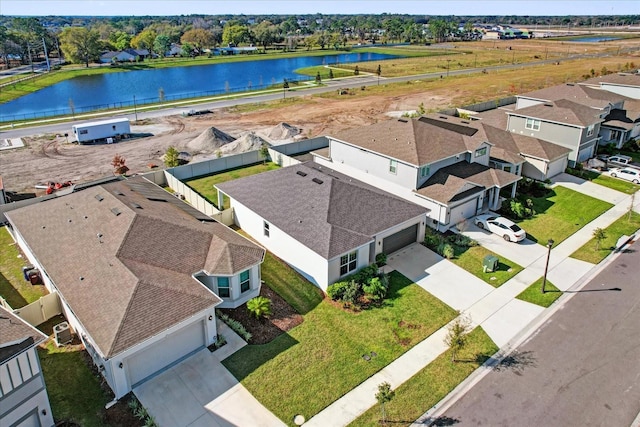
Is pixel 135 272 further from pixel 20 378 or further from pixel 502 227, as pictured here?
pixel 502 227

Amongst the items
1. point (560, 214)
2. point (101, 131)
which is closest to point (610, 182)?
point (560, 214)

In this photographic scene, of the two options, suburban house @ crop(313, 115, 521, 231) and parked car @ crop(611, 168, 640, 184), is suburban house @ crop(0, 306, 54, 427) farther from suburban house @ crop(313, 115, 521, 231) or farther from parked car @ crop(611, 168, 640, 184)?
parked car @ crop(611, 168, 640, 184)

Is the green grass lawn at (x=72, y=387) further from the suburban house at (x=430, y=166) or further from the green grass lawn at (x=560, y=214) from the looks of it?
the green grass lawn at (x=560, y=214)

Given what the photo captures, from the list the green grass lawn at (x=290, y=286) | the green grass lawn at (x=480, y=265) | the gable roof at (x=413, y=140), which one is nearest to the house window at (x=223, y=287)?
the green grass lawn at (x=290, y=286)

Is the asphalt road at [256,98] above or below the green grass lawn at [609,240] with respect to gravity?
above

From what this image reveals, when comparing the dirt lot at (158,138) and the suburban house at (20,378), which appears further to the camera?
the dirt lot at (158,138)
